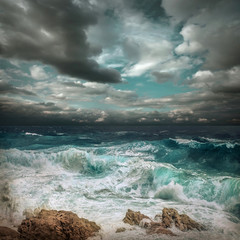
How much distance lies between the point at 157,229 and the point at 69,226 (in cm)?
333

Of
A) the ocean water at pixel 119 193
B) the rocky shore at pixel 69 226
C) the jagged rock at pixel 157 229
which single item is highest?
the rocky shore at pixel 69 226

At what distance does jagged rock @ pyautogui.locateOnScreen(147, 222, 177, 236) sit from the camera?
601cm

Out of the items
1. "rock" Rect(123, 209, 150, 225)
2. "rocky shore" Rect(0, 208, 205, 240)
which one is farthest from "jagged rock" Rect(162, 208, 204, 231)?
"rock" Rect(123, 209, 150, 225)

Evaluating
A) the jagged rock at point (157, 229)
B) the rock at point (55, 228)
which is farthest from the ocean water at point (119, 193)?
the rock at point (55, 228)

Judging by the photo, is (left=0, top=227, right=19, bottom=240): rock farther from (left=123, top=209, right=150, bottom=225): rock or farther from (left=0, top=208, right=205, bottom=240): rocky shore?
(left=123, top=209, right=150, bottom=225): rock

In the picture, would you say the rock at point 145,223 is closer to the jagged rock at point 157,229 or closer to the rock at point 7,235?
the jagged rock at point 157,229

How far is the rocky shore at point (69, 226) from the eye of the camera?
5.12 m

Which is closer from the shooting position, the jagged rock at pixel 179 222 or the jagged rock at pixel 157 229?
the jagged rock at pixel 157 229

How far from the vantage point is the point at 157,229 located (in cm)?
Answer: 620

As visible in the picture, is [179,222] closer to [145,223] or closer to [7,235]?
[145,223]

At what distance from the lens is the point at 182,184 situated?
11.5m

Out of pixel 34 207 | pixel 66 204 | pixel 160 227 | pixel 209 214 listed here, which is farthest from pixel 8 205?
pixel 209 214

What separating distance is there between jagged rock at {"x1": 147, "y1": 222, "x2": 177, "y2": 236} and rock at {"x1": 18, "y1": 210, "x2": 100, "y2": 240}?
7.16ft

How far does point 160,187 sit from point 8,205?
30.4 feet
